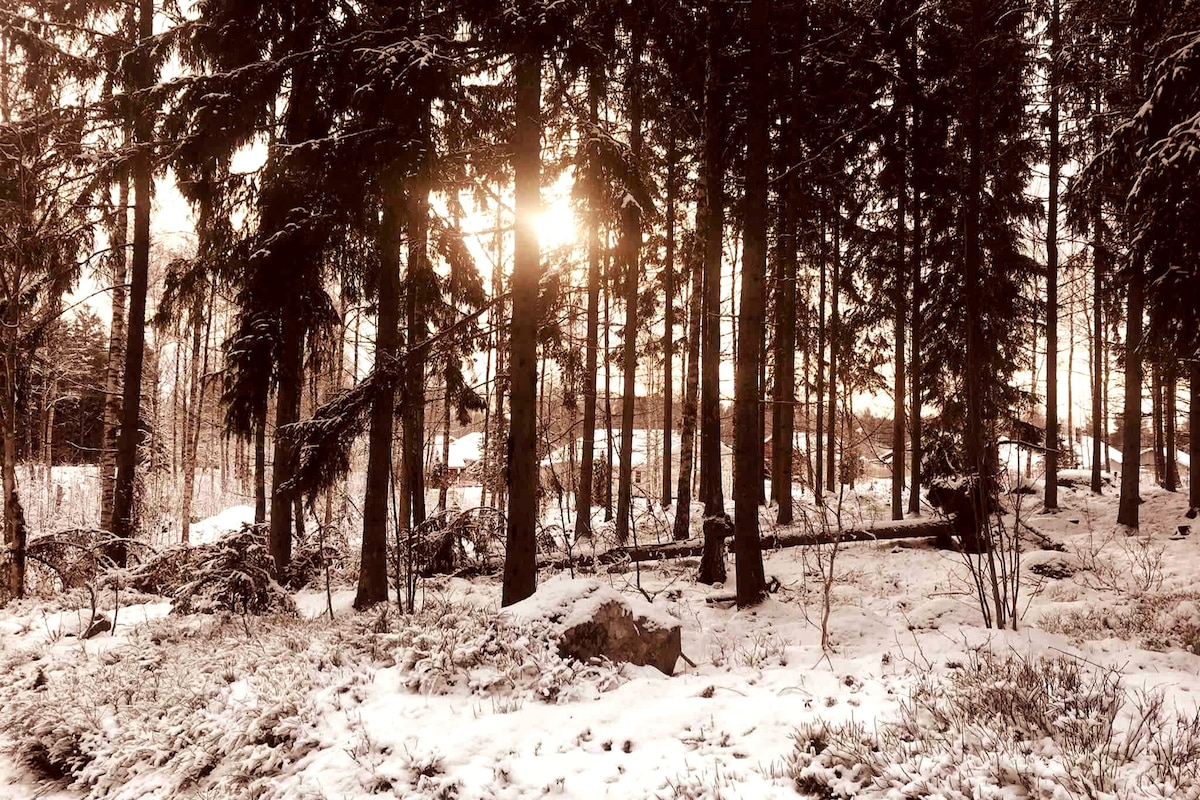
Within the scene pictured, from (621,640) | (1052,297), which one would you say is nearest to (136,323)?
(621,640)

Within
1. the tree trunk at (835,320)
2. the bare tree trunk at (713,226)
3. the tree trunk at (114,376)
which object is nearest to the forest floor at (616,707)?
the bare tree trunk at (713,226)

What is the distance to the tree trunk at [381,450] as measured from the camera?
8.45 metres

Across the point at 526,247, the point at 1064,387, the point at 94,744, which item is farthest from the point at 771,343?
the point at 1064,387

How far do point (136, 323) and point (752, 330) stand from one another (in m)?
11.5

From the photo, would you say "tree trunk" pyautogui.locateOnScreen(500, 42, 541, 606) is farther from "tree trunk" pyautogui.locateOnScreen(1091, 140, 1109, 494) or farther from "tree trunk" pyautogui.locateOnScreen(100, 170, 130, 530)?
"tree trunk" pyautogui.locateOnScreen(1091, 140, 1109, 494)

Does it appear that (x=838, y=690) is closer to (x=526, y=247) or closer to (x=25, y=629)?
(x=526, y=247)

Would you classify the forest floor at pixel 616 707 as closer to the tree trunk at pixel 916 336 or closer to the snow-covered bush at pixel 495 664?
the snow-covered bush at pixel 495 664

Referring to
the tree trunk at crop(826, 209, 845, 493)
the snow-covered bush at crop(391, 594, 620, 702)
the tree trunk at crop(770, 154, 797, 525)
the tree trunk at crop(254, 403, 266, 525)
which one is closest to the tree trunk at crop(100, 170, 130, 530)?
the tree trunk at crop(254, 403, 266, 525)

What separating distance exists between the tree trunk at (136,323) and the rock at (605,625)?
913 centimetres

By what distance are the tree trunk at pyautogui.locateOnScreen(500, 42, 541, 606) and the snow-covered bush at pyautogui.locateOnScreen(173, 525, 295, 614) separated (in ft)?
11.8

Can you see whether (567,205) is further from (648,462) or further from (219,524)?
(648,462)

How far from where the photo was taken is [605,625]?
229 inches

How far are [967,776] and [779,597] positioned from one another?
5.67 meters

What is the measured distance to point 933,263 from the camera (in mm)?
15461
